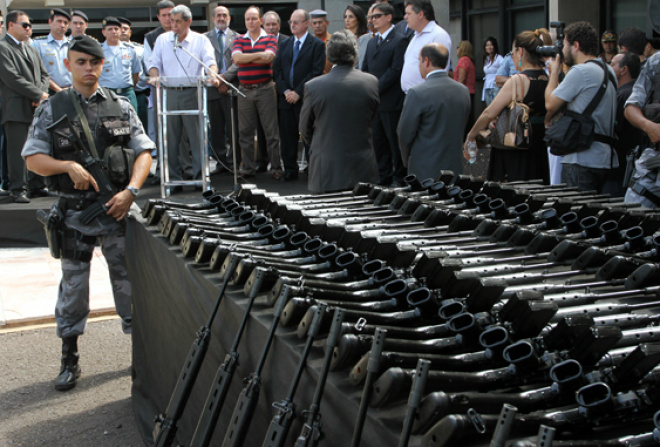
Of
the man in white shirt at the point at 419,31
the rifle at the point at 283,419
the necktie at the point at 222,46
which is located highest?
the necktie at the point at 222,46

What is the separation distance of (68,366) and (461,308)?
351 centimetres

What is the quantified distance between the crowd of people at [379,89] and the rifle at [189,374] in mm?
3402

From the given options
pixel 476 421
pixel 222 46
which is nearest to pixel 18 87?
pixel 222 46

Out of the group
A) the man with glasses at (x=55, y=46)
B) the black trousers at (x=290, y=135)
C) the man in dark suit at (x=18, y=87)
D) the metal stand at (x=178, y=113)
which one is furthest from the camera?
the black trousers at (x=290, y=135)

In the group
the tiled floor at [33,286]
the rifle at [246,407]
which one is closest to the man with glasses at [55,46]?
the tiled floor at [33,286]

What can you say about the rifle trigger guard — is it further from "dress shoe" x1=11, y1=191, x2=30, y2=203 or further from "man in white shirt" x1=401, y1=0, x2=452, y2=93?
"dress shoe" x1=11, y1=191, x2=30, y2=203

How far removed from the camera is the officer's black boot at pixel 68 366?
512 cm

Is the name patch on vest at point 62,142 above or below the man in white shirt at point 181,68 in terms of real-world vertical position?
below

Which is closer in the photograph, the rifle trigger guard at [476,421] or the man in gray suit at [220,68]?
the rifle trigger guard at [476,421]

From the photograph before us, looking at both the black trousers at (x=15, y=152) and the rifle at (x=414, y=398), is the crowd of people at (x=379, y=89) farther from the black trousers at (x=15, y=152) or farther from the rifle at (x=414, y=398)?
the rifle at (x=414, y=398)

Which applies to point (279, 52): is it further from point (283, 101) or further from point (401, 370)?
point (401, 370)

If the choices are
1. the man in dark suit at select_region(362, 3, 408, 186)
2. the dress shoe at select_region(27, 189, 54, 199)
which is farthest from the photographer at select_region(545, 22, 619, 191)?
the dress shoe at select_region(27, 189, 54, 199)

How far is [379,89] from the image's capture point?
366 inches

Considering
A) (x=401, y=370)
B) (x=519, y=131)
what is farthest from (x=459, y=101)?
(x=401, y=370)
